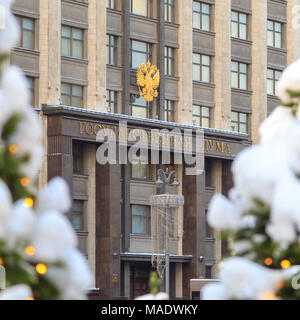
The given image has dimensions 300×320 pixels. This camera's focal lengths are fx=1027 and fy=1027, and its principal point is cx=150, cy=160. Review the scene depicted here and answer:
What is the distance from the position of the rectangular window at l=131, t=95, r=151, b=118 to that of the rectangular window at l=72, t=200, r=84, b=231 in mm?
5626

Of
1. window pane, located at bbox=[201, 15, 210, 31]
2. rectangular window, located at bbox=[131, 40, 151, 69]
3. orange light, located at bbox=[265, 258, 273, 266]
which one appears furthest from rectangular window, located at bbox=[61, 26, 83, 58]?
orange light, located at bbox=[265, 258, 273, 266]

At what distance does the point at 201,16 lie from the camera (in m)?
55.1

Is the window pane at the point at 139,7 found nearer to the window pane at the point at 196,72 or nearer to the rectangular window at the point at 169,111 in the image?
the window pane at the point at 196,72

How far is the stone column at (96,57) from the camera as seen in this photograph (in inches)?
1916

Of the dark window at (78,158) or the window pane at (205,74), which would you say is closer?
the dark window at (78,158)

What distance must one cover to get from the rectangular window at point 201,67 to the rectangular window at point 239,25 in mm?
2750

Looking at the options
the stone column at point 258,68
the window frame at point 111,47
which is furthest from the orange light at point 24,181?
the stone column at point 258,68

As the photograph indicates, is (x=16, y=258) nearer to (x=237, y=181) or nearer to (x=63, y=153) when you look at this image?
(x=237, y=181)

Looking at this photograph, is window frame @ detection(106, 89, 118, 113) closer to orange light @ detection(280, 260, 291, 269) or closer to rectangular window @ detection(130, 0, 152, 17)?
rectangular window @ detection(130, 0, 152, 17)

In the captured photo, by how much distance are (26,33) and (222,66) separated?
12887 mm

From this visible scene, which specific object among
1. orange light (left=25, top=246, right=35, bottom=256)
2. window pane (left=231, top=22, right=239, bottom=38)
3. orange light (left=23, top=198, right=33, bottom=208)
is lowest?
orange light (left=25, top=246, right=35, bottom=256)

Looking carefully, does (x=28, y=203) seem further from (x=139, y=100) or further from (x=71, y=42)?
(x=139, y=100)

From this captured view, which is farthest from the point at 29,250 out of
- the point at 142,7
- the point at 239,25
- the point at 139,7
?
the point at 239,25

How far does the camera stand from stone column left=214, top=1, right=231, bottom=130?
2173 inches
